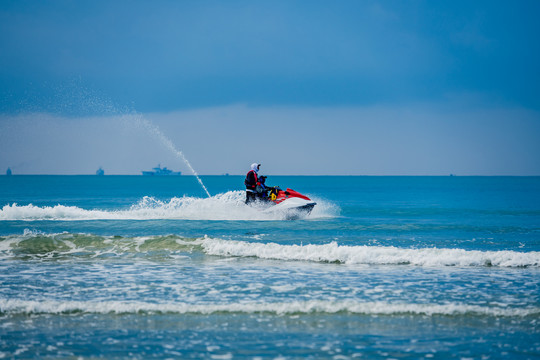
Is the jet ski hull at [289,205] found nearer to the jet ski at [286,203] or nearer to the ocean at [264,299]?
the jet ski at [286,203]

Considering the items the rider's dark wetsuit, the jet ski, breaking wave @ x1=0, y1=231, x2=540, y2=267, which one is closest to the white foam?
breaking wave @ x1=0, y1=231, x2=540, y2=267

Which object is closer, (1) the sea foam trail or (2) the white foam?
(1) the sea foam trail

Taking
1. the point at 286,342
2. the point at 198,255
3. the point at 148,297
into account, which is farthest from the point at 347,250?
the point at 286,342

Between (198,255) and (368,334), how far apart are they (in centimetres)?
870

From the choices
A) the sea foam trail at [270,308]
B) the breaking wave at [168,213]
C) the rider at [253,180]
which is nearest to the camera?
the sea foam trail at [270,308]

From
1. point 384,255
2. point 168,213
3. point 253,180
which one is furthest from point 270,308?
point 168,213

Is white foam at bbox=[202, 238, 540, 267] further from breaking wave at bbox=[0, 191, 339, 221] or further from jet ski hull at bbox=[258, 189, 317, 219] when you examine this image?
breaking wave at bbox=[0, 191, 339, 221]

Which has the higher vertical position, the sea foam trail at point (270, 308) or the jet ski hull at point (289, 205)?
the jet ski hull at point (289, 205)

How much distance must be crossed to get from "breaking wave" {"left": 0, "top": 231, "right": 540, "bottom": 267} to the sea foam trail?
503 cm

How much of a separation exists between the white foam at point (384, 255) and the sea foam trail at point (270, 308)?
4978mm

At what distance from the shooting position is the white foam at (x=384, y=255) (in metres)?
14.9

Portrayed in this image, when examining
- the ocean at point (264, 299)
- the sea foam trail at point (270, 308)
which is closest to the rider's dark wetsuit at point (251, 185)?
the ocean at point (264, 299)

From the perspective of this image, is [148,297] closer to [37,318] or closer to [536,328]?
[37,318]

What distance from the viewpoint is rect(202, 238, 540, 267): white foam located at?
48.9ft
